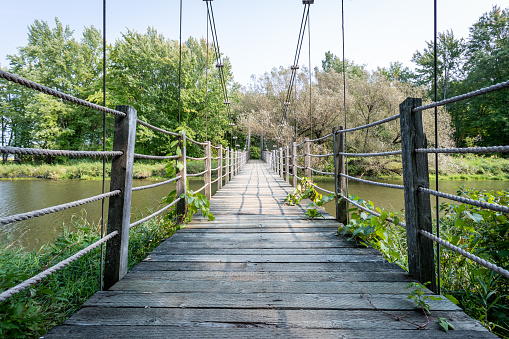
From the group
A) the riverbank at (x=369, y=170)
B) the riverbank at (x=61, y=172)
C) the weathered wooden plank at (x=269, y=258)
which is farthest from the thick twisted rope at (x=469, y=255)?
the riverbank at (x=61, y=172)

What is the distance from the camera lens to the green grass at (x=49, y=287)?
1.08 m

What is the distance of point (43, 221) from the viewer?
4.41 meters

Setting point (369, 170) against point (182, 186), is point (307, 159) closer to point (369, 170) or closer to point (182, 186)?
point (182, 186)

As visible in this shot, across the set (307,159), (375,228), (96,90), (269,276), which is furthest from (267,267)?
(96,90)

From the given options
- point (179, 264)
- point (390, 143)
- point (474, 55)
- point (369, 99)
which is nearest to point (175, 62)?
point (369, 99)

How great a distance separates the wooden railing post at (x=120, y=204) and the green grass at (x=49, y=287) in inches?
9.2

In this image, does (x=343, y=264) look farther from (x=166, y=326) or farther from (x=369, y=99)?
(x=369, y=99)

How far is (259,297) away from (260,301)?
0.10 ft

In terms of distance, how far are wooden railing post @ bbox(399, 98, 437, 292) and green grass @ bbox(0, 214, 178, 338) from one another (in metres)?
1.49

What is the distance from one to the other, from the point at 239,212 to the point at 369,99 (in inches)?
463

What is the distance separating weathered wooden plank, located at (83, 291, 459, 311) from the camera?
3.15ft

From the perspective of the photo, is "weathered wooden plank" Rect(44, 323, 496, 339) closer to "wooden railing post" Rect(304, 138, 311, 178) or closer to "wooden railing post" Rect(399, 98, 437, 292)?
"wooden railing post" Rect(399, 98, 437, 292)

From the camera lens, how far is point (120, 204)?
3.98 feet

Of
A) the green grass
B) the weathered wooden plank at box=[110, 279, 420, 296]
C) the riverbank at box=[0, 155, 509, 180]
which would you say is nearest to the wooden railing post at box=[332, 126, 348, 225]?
the weathered wooden plank at box=[110, 279, 420, 296]
